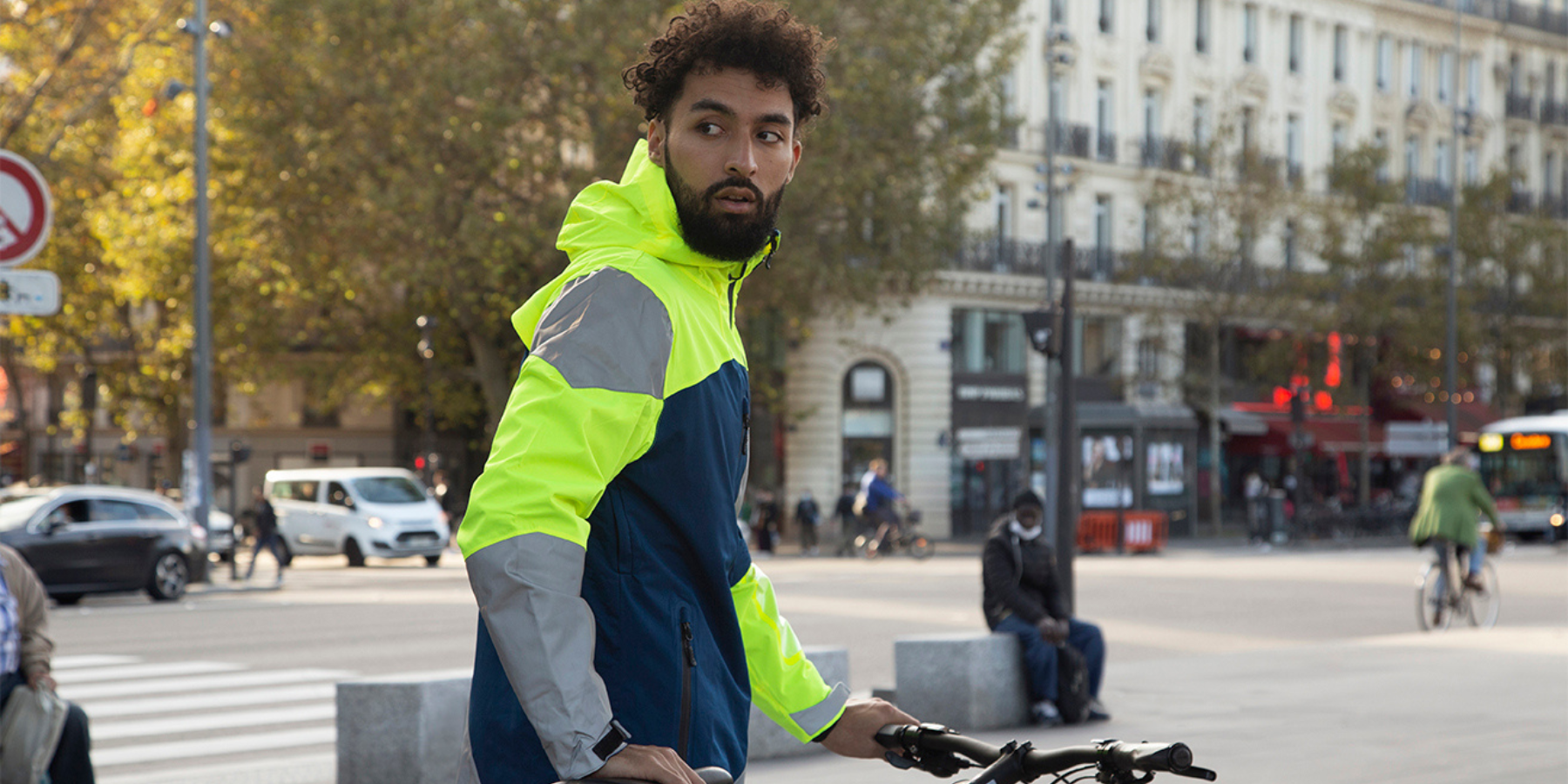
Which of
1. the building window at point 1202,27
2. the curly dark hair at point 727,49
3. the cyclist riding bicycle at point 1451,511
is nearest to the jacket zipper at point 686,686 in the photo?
the curly dark hair at point 727,49

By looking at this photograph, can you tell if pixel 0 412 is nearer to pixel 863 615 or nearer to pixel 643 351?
pixel 863 615

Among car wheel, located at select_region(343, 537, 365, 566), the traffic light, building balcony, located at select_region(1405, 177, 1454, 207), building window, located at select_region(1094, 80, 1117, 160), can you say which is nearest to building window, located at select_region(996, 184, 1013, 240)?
building window, located at select_region(1094, 80, 1117, 160)

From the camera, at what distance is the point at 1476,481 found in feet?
54.9

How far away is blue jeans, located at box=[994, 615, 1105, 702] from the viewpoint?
33.2ft

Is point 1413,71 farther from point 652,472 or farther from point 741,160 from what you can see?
point 652,472

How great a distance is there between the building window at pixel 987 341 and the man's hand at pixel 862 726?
133ft

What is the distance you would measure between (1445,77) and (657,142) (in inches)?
2378

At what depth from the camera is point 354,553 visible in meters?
30.4

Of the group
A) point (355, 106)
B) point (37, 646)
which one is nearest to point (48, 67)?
point (355, 106)

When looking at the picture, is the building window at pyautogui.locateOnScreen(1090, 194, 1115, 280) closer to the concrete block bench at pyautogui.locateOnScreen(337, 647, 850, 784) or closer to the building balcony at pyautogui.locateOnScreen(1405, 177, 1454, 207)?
the building balcony at pyautogui.locateOnScreen(1405, 177, 1454, 207)

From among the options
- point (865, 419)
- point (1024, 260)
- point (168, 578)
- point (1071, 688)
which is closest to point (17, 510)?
point (168, 578)

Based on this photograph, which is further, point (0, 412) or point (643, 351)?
point (0, 412)

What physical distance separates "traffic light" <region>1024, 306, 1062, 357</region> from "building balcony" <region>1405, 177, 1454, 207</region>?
40.1 meters

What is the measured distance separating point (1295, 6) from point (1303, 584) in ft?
107
